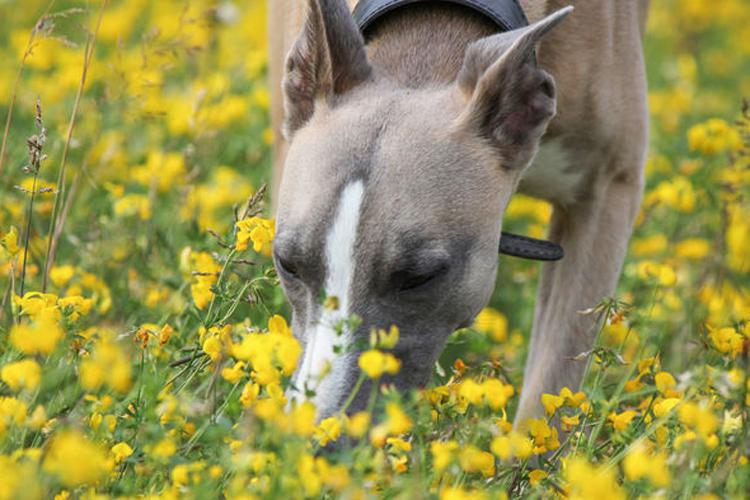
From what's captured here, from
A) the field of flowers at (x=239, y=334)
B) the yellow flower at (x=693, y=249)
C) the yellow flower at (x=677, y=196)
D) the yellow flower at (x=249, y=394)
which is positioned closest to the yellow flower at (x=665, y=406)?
the field of flowers at (x=239, y=334)

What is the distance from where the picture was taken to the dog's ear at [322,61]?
10.6 feet

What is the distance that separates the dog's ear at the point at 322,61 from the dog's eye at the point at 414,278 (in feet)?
2.01

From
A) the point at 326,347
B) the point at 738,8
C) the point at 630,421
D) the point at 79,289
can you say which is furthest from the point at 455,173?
the point at 738,8

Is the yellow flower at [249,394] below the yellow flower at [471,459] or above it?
above

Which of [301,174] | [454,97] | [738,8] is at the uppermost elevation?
[738,8]

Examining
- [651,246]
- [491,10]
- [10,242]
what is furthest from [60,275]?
[651,246]

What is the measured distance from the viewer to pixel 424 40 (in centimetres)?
347

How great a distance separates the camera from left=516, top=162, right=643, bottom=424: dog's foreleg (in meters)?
3.89

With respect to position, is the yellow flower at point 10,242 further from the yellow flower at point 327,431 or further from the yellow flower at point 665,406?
the yellow flower at point 665,406

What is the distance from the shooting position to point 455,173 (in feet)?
10.4

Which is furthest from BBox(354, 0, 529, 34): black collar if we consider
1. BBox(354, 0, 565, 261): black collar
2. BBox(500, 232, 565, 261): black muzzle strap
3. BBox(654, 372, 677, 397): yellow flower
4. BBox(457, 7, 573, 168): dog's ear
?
BBox(654, 372, 677, 397): yellow flower

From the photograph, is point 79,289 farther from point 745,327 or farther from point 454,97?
point 745,327

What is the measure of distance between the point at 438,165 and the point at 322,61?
19.3 inches

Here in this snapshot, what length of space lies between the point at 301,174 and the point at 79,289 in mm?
1005
